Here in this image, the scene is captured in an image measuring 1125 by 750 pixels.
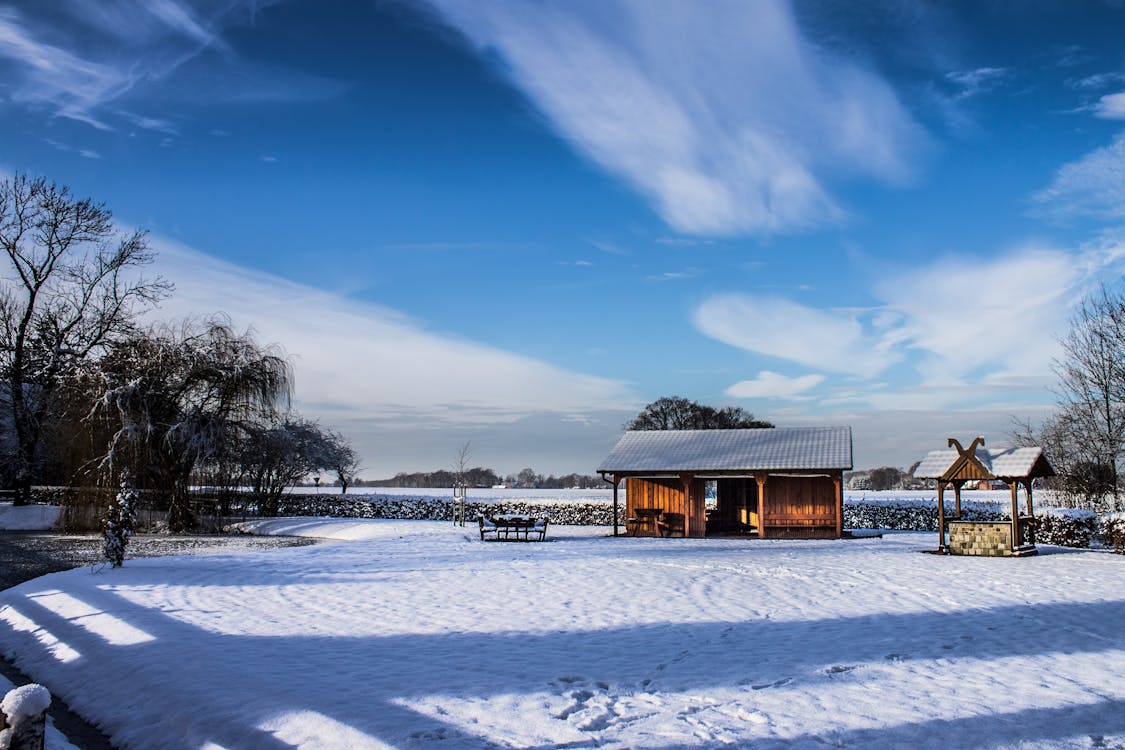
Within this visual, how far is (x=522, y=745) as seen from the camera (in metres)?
5.86

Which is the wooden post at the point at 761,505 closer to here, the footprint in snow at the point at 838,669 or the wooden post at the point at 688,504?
the wooden post at the point at 688,504

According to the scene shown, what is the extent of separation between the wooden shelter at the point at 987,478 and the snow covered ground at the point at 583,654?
278 cm

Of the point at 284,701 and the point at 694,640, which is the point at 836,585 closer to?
the point at 694,640

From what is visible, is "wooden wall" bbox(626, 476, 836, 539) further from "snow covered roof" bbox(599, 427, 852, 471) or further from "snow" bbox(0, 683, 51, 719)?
"snow" bbox(0, 683, 51, 719)

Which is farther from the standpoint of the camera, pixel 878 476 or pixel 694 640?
pixel 878 476

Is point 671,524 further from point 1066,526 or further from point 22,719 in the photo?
point 22,719

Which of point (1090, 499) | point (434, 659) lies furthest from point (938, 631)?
point (1090, 499)

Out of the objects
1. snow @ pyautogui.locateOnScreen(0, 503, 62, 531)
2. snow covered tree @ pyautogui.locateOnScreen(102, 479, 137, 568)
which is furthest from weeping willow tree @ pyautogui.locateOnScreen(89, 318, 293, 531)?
snow covered tree @ pyautogui.locateOnScreen(102, 479, 137, 568)

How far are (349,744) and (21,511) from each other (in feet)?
110

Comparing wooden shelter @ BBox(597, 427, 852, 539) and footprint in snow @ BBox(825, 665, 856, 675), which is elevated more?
wooden shelter @ BBox(597, 427, 852, 539)

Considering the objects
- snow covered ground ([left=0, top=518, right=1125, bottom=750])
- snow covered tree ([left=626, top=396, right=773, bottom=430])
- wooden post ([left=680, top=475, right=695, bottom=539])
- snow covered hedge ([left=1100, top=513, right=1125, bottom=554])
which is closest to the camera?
snow covered ground ([left=0, top=518, right=1125, bottom=750])

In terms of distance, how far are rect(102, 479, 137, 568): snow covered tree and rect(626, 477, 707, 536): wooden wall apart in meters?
14.7

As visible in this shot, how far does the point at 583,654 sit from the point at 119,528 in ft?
36.9

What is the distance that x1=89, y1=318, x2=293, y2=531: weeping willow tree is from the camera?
2692 centimetres
